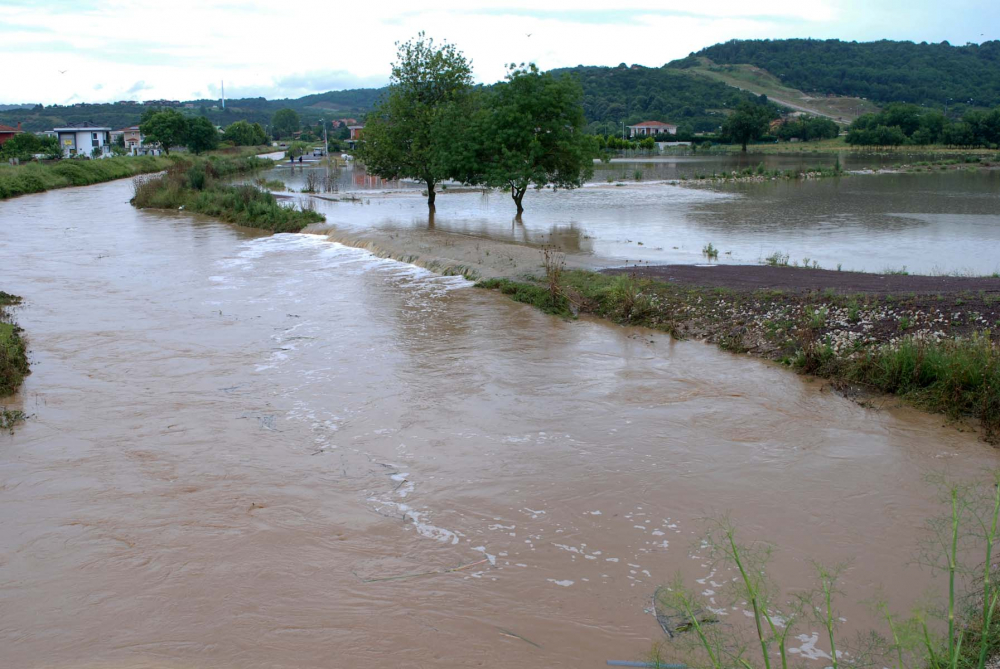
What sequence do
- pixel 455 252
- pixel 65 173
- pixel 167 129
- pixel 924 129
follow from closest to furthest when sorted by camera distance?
pixel 455 252 → pixel 65 173 → pixel 167 129 → pixel 924 129

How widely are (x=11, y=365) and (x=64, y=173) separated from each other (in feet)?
151

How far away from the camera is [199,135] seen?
3258 inches

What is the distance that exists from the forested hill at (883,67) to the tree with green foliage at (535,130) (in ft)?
455

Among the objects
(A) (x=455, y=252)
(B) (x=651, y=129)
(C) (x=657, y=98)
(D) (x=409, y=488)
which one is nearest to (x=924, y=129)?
(B) (x=651, y=129)

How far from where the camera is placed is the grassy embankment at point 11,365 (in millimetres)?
9586

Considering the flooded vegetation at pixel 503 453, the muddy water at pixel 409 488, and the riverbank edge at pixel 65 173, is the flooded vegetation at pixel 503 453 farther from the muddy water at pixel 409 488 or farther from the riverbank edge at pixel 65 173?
the riverbank edge at pixel 65 173

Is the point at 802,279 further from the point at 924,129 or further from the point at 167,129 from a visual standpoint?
the point at 924,129

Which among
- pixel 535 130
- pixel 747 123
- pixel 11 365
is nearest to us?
pixel 11 365

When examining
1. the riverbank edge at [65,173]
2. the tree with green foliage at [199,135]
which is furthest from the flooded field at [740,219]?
the tree with green foliage at [199,135]

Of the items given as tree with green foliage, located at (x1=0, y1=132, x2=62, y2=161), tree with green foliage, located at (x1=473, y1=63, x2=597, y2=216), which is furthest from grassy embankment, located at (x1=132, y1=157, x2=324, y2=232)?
tree with green foliage, located at (x1=0, y1=132, x2=62, y2=161)

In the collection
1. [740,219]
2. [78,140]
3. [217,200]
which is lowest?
[740,219]

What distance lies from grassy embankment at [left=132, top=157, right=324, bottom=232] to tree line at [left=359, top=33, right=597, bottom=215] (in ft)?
13.0

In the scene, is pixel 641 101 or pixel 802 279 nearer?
pixel 802 279

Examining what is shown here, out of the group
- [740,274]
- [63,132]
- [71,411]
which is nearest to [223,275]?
[71,411]
